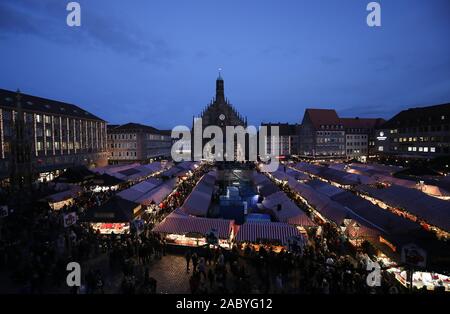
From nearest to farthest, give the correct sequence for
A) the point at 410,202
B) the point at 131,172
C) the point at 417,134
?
the point at 410,202 → the point at 131,172 → the point at 417,134

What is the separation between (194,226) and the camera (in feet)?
46.3

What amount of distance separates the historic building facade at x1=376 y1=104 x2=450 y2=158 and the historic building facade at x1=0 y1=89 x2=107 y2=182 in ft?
213

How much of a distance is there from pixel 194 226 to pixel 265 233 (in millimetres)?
3562

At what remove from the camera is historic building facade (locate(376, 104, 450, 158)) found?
51.9 meters

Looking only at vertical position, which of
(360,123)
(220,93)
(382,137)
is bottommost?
(382,137)

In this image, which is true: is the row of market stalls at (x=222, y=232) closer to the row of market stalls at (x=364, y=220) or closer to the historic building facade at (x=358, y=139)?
the row of market stalls at (x=364, y=220)

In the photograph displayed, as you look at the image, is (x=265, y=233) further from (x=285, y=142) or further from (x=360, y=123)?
(x=360, y=123)

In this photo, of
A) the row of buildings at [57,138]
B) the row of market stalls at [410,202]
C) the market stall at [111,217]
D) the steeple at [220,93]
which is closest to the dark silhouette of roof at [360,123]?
the steeple at [220,93]

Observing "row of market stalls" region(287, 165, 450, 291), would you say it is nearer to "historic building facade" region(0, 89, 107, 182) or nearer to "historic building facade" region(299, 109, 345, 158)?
"historic building facade" region(0, 89, 107, 182)

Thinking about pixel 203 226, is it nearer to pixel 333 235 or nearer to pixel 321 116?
pixel 333 235

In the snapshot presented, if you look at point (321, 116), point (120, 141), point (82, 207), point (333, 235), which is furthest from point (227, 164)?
point (333, 235)

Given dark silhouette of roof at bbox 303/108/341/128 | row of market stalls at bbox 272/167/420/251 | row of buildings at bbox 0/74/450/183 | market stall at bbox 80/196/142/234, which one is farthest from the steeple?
market stall at bbox 80/196/142/234

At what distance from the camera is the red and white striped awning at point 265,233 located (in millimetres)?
13070

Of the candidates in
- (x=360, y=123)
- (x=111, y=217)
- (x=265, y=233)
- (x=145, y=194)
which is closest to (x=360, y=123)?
(x=360, y=123)
